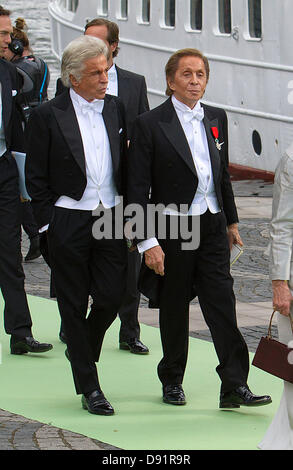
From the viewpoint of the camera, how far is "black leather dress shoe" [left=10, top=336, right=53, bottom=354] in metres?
8.49

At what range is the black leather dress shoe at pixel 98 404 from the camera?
6.87 meters

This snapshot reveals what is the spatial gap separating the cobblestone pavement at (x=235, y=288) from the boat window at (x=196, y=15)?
142 inches

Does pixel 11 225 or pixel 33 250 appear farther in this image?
pixel 33 250

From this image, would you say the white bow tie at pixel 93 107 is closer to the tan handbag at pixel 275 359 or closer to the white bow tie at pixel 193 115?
the white bow tie at pixel 193 115

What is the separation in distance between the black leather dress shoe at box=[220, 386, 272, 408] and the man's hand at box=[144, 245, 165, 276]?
29.2 inches

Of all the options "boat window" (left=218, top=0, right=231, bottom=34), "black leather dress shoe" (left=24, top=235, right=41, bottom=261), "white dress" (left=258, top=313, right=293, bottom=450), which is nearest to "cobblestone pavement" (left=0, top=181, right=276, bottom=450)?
"black leather dress shoe" (left=24, top=235, right=41, bottom=261)

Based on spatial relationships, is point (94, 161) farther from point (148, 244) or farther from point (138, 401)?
point (138, 401)

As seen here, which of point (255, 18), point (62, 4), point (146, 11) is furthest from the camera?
point (62, 4)

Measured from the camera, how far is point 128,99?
27.7 feet

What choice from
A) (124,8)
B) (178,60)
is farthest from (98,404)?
(124,8)

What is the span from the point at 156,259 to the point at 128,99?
1895 mm

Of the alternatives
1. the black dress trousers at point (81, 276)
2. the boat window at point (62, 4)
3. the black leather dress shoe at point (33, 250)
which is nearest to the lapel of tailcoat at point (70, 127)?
the black dress trousers at point (81, 276)
